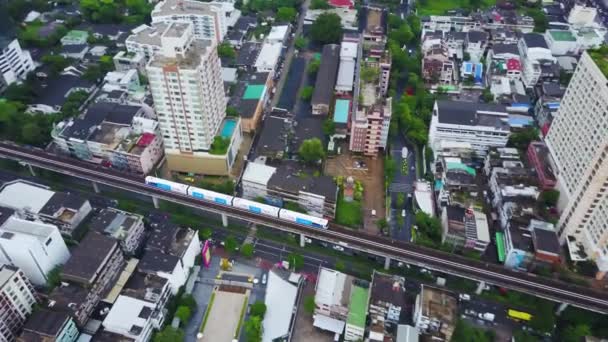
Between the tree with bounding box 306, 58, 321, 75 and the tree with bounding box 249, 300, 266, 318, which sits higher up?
the tree with bounding box 306, 58, 321, 75

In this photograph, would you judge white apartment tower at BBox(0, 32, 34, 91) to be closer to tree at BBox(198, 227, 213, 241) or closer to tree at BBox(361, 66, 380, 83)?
tree at BBox(198, 227, 213, 241)

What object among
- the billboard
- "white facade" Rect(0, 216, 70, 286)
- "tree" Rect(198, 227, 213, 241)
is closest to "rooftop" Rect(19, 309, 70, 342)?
"white facade" Rect(0, 216, 70, 286)

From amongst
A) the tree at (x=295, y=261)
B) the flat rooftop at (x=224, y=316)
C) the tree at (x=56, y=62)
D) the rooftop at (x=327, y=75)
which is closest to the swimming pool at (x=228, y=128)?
the rooftop at (x=327, y=75)

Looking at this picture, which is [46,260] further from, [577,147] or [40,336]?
[577,147]

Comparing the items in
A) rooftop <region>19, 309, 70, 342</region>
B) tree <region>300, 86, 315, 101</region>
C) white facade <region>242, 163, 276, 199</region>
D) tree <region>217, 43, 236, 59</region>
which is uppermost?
tree <region>217, 43, 236, 59</region>

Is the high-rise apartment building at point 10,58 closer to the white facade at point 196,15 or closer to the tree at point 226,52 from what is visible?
the white facade at point 196,15

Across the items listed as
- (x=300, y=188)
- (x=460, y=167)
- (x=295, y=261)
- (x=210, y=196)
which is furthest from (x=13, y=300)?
(x=460, y=167)

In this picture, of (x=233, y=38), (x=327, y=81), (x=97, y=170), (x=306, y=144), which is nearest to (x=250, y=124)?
(x=306, y=144)
